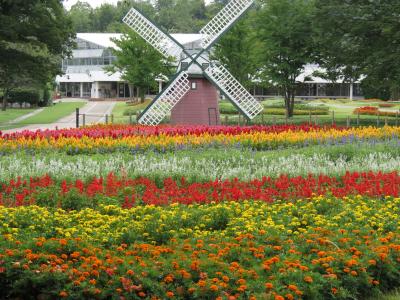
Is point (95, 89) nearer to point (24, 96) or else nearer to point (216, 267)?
point (24, 96)

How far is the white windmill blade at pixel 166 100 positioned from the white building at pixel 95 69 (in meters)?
49.6

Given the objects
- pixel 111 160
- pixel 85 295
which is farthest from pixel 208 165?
pixel 85 295

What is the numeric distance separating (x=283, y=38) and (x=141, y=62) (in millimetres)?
16023

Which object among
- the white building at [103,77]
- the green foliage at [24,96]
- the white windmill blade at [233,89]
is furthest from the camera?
the white building at [103,77]

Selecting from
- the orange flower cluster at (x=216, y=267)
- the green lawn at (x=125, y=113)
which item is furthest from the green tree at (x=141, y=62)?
the orange flower cluster at (x=216, y=267)

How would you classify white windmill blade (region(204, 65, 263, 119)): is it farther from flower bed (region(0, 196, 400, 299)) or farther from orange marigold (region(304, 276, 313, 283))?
orange marigold (region(304, 276, 313, 283))

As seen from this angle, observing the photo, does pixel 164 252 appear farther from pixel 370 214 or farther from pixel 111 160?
pixel 111 160

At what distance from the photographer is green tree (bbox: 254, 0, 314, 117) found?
3416cm

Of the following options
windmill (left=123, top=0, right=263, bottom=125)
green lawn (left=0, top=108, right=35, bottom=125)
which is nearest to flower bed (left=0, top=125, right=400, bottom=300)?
windmill (left=123, top=0, right=263, bottom=125)

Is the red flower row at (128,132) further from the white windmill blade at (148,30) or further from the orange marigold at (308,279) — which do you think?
the orange marigold at (308,279)

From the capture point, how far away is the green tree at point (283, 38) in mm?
34156

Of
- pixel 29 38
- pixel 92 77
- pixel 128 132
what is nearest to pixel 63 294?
pixel 128 132

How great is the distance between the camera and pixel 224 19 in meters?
28.0

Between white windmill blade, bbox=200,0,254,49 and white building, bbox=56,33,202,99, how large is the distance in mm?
47711
